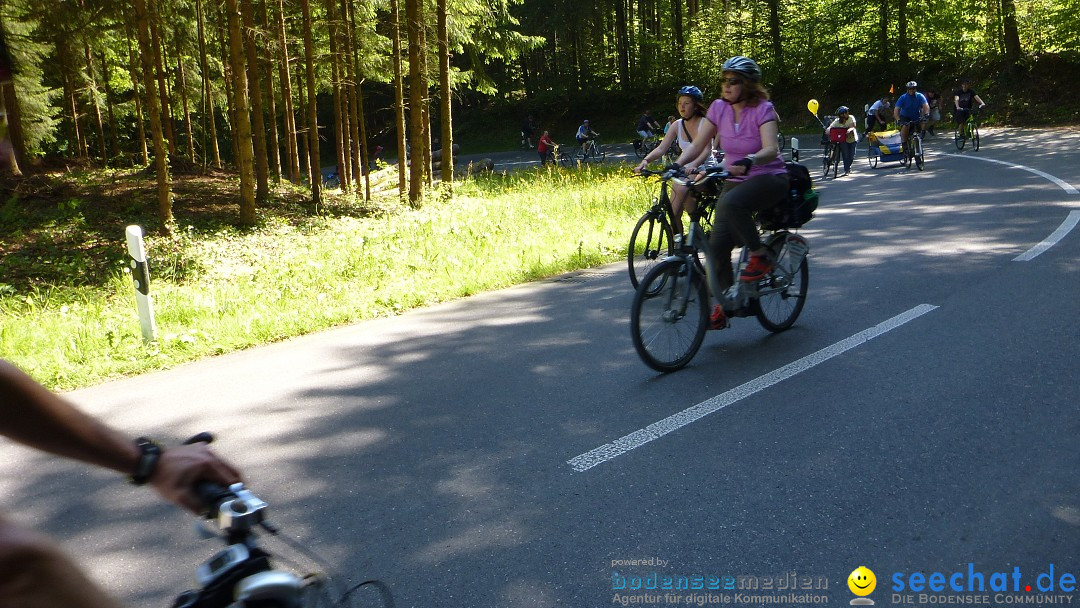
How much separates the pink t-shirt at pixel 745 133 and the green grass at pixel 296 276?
13.9 feet

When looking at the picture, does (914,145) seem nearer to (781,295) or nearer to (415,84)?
(415,84)

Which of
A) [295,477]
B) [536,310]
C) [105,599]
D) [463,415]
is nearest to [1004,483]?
[463,415]

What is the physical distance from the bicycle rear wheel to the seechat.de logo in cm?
334

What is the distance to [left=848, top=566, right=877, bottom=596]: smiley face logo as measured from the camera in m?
3.23

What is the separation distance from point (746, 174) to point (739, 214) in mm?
305

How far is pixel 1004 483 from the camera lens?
3990 millimetres

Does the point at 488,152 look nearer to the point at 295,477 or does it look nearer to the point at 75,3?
the point at 75,3

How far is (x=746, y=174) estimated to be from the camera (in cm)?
614

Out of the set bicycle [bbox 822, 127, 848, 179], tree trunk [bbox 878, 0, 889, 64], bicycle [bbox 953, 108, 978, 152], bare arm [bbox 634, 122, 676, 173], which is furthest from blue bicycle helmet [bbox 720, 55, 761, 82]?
tree trunk [bbox 878, 0, 889, 64]

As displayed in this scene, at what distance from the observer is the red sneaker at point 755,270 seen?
6355 mm

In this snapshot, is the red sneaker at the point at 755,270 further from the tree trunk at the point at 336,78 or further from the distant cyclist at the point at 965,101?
the distant cyclist at the point at 965,101

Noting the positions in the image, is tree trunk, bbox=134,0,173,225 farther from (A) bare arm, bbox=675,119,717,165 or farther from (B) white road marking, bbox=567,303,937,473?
(B) white road marking, bbox=567,303,937,473

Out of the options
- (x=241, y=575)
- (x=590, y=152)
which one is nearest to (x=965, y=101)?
(x=590, y=152)

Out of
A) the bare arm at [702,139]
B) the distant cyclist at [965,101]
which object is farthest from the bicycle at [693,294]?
the distant cyclist at [965,101]
